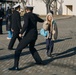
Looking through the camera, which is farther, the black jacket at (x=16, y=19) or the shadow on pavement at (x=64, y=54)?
the black jacket at (x=16, y=19)

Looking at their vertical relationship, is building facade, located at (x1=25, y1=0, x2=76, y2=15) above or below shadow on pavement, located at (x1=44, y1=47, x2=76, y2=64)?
below

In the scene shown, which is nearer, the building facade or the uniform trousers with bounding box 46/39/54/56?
the uniform trousers with bounding box 46/39/54/56

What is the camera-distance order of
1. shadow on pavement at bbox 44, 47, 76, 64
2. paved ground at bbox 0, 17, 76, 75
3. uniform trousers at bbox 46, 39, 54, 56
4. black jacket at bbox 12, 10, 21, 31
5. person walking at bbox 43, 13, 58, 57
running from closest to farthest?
paved ground at bbox 0, 17, 76, 75, shadow on pavement at bbox 44, 47, 76, 64, person walking at bbox 43, 13, 58, 57, uniform trousers at bbox 46, 39, 54, 56, black jacket at bbox 12, 10, 21, 31

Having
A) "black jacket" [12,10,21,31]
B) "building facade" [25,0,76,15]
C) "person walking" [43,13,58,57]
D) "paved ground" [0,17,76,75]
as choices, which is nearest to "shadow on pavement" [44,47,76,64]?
"paved ground" [0,17,76,75]

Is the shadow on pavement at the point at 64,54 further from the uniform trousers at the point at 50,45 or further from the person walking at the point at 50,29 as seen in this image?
the person walking at the point at 50,29

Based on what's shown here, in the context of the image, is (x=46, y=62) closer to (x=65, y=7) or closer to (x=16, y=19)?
(x=16, y=19)

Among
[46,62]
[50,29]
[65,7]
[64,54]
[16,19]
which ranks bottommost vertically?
[65,7]

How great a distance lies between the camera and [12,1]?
225ft

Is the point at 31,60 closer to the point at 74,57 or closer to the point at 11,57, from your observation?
the point at 11,57

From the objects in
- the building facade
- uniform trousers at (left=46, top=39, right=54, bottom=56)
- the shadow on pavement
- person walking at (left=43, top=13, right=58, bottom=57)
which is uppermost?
person walking at (left=43, top=13, right=58, bottom=57)

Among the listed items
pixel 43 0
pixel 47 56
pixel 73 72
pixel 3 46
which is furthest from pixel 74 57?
pixel 43 0

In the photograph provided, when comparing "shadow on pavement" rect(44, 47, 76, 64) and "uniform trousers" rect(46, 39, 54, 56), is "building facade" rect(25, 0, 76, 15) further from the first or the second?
"uniform trousers" rect(46, 39, 54, 56)

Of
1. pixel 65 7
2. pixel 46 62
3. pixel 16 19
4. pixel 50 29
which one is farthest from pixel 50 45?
pixel 65 7

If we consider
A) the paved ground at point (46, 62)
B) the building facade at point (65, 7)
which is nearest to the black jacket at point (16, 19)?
the paved ground at point (46, 62)
